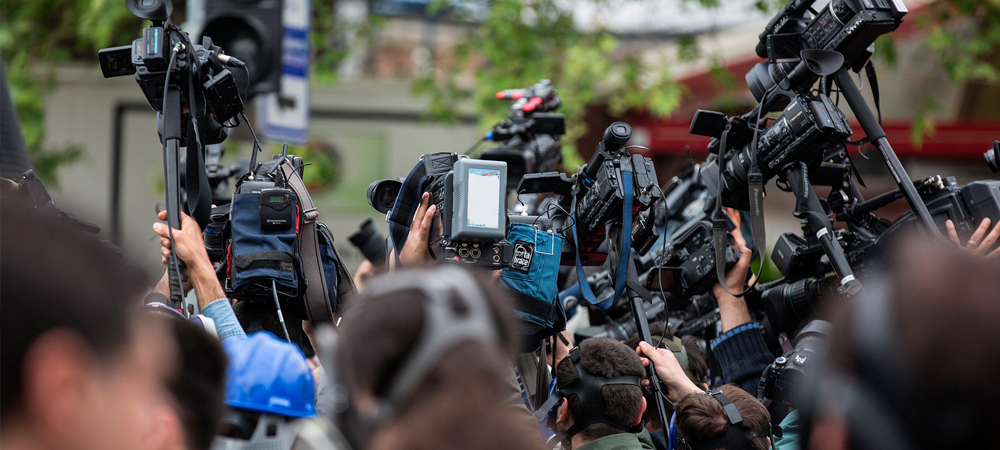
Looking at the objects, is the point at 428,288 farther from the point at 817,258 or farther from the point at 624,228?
the point at 817,258

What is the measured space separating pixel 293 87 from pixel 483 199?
437 cm

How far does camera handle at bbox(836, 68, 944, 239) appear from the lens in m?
3.56

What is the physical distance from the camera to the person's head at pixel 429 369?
140cm

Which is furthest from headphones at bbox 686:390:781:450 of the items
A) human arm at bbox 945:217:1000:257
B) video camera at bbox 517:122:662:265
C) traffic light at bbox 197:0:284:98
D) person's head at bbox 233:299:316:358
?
traffic light at bbox 197:0:284:98

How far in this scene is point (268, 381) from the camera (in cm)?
204

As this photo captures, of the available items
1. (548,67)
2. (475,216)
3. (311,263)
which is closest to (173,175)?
(311,263)

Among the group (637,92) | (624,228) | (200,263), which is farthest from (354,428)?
(637,92)

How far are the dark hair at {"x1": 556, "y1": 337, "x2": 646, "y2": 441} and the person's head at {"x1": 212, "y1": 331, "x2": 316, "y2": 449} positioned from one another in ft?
4.70

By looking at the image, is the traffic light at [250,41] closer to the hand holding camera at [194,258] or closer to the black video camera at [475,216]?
the hand holding camera at [194,258]

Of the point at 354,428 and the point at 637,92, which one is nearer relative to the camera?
the point at 354,428

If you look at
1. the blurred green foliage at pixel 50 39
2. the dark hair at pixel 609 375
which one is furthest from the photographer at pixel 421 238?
the blurred green foliage at pixel 50 39

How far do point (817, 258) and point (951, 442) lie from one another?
2.74 metres

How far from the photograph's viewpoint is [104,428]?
1.46 metres

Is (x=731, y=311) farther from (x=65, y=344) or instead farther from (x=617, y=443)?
(x=65, y=344)
